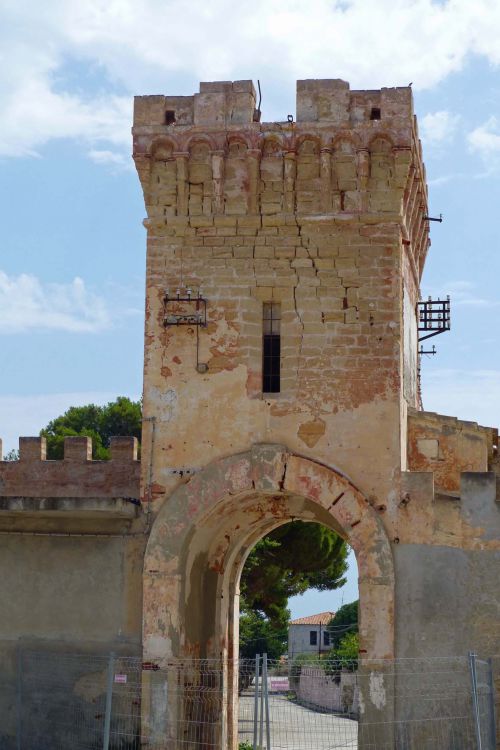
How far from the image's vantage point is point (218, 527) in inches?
659

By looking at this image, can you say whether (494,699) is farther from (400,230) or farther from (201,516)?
(400,230)

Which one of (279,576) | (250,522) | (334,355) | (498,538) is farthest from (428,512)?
(279,576)

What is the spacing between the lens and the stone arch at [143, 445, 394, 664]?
14.8 metres

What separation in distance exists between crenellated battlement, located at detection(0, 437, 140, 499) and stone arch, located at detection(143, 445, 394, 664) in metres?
1.78

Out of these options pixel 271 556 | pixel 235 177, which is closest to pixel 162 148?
pixel 235 177

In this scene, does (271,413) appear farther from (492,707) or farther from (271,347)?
(492,707)

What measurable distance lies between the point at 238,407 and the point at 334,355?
1.49 metres

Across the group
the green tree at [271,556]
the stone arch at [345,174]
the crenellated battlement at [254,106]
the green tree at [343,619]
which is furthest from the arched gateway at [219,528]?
the green tree at [343,619]

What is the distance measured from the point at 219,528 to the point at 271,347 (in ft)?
9.48

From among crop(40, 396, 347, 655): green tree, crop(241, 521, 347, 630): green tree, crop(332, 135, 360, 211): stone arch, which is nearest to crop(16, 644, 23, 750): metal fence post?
crop(332, 135, 360, 211): stone arch

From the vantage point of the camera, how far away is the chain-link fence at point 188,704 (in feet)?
47.2

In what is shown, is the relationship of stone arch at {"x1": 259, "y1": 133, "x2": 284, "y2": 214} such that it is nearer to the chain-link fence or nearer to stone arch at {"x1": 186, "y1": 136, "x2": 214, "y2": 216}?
stone arch at {"x1": 186, "y1": 136, "x2": 214, "y2": 216}

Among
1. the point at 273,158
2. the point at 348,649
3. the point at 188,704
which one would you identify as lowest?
the point at 188,704

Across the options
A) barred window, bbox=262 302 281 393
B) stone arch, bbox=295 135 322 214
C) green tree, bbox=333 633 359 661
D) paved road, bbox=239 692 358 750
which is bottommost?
paved road, bbox=239 692 358 750
